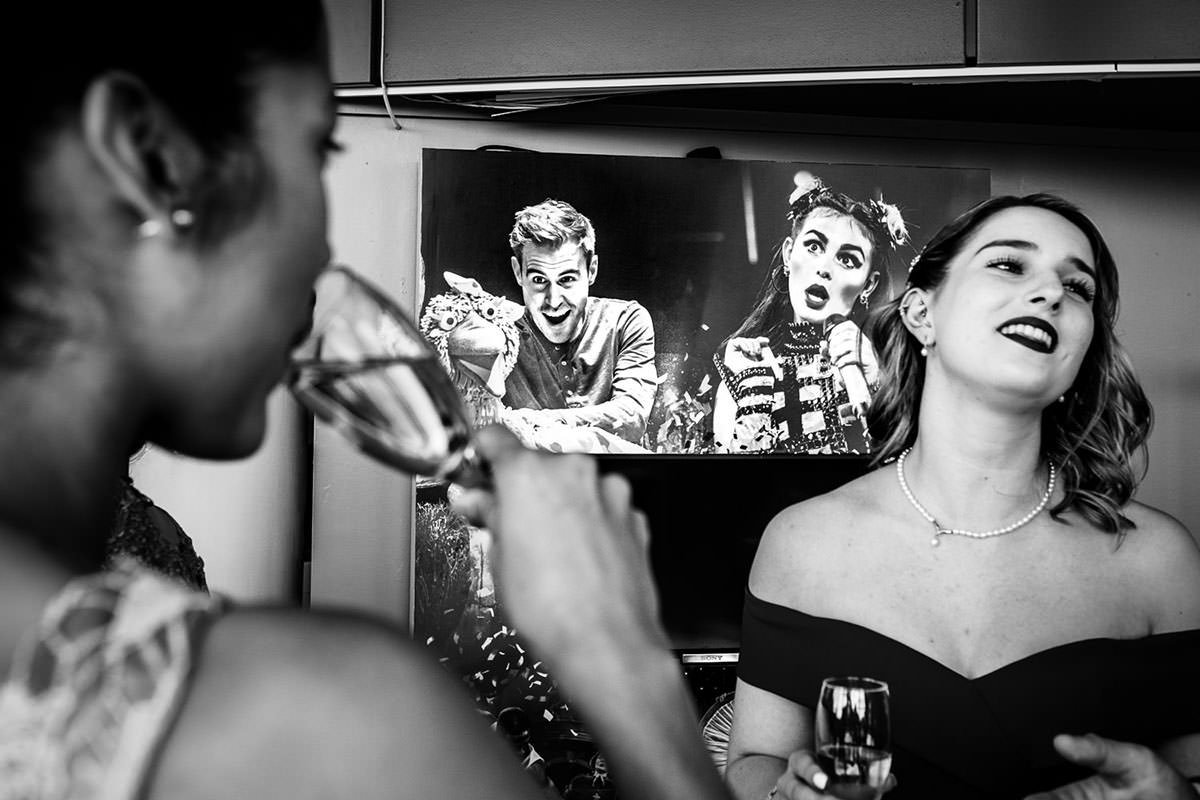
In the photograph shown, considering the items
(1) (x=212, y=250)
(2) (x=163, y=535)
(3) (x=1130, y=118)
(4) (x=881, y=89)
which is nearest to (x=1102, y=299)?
(4) (x=881, y=89)

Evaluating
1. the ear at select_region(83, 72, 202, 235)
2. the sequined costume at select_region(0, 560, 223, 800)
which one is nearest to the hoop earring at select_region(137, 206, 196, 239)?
the ear at select_region(83, 72, 202, 235)

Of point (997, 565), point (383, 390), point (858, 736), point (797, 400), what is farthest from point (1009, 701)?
point (383, 390)

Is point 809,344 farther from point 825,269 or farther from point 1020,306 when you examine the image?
point 1020,306

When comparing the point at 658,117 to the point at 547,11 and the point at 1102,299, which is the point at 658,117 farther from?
the point at 1102,299

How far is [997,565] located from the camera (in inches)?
64.4

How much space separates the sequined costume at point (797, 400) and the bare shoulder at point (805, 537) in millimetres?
533

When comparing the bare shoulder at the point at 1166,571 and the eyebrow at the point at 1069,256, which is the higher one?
the eyebrow at the point at 1069,256

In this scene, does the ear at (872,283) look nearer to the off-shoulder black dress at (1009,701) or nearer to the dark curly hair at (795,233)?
the dark curly hair at (795,233)

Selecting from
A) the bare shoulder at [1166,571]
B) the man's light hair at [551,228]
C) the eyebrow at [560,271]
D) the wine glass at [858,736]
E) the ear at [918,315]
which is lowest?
the wine glass at [858,736]

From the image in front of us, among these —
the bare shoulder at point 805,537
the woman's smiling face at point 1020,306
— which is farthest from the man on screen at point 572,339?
the woman's smiling face at point 1020,306

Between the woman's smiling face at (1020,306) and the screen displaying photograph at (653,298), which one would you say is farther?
the screen displaying photograph at (653,298)

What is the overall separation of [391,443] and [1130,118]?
240 centimetres

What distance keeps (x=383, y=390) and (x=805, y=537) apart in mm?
1152

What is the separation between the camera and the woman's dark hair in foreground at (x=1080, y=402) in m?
1.70
